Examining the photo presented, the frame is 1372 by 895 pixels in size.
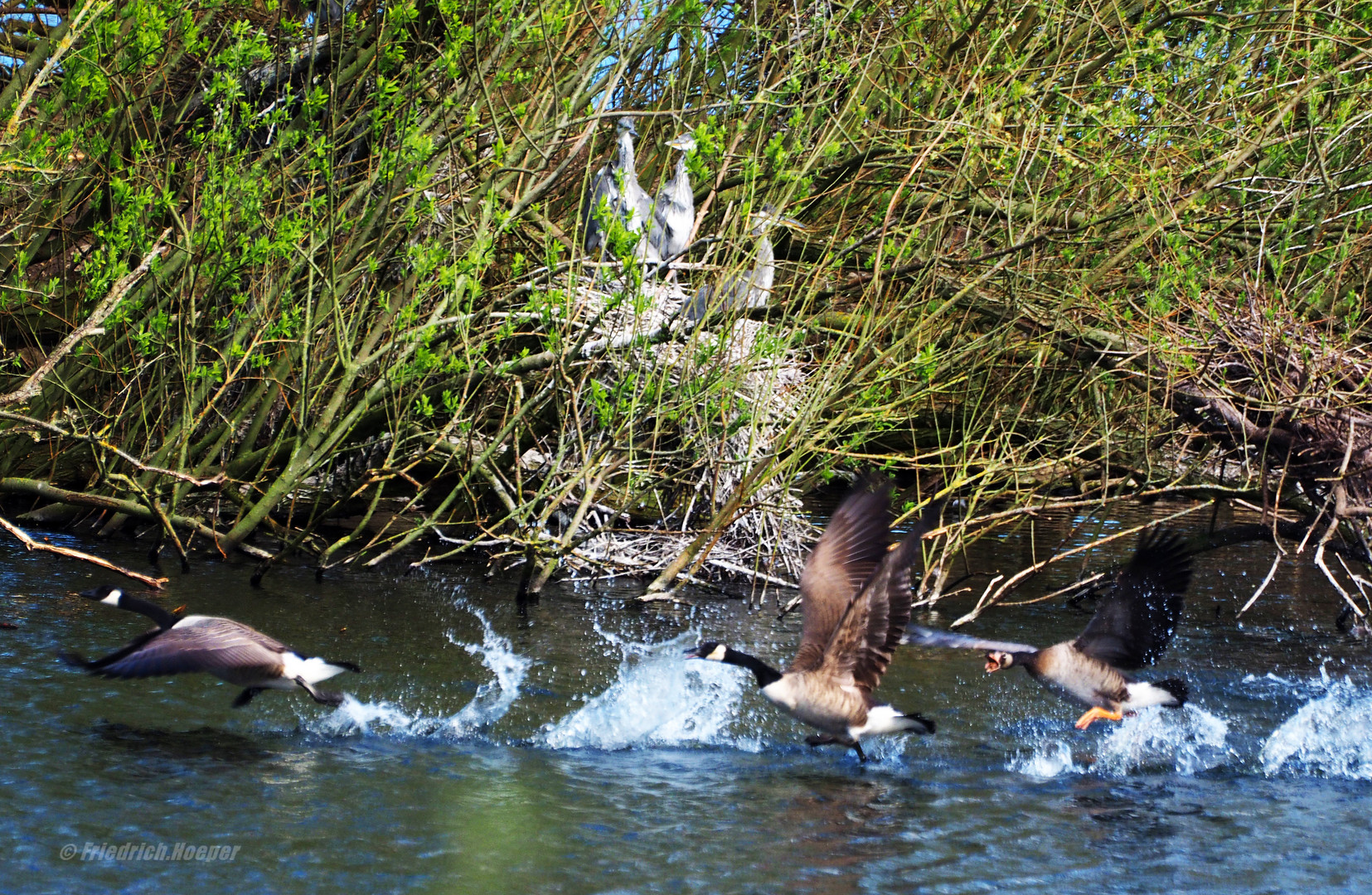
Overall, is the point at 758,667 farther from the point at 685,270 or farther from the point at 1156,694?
the point at 685,270

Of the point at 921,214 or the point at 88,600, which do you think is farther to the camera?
the point at 921,214

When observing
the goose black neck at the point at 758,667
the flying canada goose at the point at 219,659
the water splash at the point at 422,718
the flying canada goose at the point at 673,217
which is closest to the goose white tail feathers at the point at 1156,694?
the goose black neck at the point at 758,667

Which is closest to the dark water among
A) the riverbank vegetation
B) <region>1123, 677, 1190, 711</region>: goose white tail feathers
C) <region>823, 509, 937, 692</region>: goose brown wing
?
<region>1123, 677, 1190, 711</region>: goose white tail feathers

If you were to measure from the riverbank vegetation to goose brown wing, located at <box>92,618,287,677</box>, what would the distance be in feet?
9.20

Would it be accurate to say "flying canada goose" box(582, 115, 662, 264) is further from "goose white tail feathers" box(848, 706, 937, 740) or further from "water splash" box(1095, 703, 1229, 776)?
"water splash" box(1095, 703, 1229, 776)

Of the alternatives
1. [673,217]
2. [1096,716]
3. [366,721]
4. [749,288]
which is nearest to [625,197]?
[673,217]

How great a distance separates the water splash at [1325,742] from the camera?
20.6ft

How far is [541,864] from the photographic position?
4.54m

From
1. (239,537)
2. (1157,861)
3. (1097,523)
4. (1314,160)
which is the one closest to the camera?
(1157,861)

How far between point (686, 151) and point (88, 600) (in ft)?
15.3

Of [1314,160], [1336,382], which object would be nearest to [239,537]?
[1336,382]

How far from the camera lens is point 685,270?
381 inches

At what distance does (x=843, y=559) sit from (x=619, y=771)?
1772mm

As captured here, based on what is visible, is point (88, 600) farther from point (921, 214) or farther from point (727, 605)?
point (921, 214)
